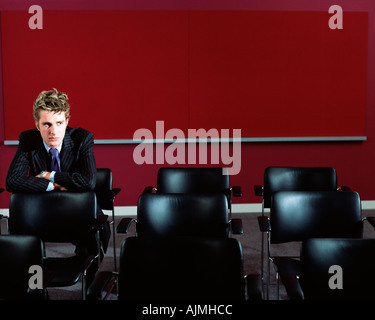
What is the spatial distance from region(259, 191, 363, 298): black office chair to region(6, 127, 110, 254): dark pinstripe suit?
45.7 inches

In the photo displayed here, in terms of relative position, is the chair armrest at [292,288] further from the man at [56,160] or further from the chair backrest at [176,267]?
the man at [56,160]

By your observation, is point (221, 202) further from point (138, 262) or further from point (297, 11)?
point (297, 11)

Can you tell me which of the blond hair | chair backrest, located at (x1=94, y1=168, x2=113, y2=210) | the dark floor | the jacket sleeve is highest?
the blond hair

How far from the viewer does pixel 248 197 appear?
5.19 meters

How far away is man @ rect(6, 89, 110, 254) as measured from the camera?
2645mm

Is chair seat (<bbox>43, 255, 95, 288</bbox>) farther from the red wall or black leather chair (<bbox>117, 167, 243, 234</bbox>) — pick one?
the red wall

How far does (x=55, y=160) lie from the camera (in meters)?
2.75

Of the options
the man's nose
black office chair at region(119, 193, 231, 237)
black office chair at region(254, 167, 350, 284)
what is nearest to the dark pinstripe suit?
the man's nose

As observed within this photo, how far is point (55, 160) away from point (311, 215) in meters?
1.72

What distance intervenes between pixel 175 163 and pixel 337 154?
6.74 feet

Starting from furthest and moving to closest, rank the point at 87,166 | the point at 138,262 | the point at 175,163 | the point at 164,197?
the point at 175,163, the point at 87,166, the point at 164,197, the point at 138,262

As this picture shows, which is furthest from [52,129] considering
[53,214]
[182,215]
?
[182,215]
